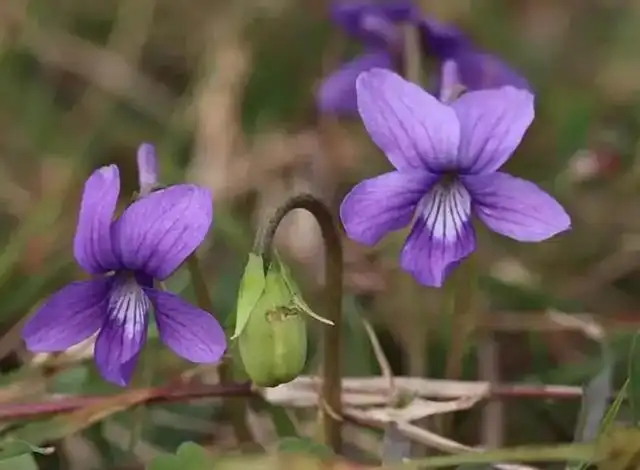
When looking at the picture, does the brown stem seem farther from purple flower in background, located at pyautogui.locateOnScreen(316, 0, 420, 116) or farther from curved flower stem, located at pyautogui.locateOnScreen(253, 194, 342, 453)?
purple flower in background, located at pyautogui.locateOnScreen(316, 0, 420, 116)

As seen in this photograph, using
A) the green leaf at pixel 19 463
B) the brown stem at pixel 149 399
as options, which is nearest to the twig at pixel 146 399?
the brown stem at pixel 149 399

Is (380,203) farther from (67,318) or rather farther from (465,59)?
(465,59)

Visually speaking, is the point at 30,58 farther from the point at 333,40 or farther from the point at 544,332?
the point at 544,332

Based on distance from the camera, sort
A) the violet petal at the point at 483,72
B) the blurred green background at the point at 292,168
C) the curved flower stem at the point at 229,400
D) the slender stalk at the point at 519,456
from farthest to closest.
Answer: the violet petal at the point at 483,72, the blurred green background at the point at 292,168, the curved flower stem at the point at 229,400, the slender stalk at the point at 519,456

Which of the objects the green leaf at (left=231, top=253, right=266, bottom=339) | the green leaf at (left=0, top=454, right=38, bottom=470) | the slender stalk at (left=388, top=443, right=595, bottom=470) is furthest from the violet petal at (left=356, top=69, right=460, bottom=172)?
the green leaf at (left=0, top=454, right=38, bottom=470)

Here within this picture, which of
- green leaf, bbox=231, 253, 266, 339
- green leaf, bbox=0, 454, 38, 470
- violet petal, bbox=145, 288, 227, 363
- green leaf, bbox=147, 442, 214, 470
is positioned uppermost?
green leaf, bbox=231, 253, 266, 339

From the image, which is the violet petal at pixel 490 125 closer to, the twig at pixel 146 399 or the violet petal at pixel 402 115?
the violet petal at pixel 402 115
